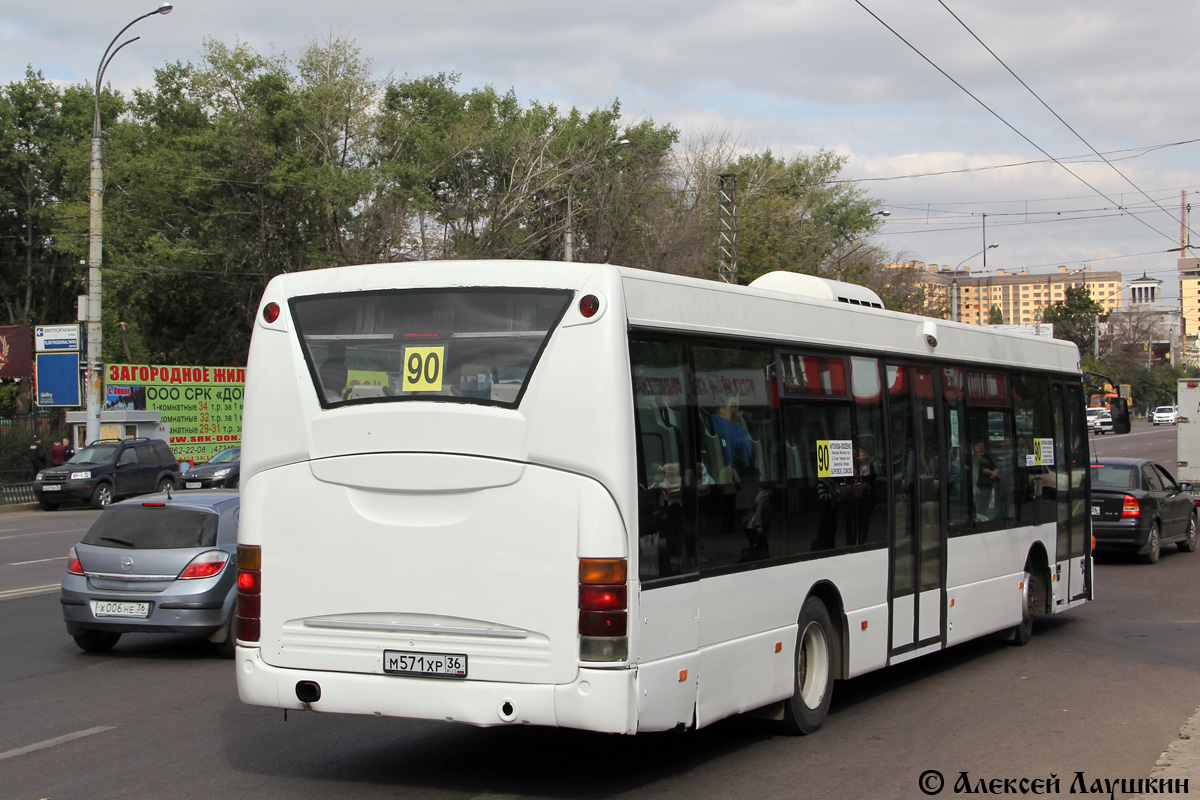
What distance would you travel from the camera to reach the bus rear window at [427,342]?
19.3 ft

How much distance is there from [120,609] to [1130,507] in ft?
47.4

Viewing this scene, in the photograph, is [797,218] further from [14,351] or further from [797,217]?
[14,351]

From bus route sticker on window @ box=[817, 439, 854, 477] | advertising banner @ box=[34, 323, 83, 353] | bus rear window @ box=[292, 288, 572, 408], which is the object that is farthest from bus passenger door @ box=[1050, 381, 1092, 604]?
advertising banner @ box=[34, 323, 83, 353]

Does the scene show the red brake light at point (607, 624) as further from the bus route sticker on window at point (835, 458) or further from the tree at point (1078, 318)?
the tree at point (1078, 318)

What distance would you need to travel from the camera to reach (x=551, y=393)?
575cm

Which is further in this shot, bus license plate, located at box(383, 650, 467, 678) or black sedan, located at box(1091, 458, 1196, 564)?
black sedan, located at box(1091, 458, 1196, 564)

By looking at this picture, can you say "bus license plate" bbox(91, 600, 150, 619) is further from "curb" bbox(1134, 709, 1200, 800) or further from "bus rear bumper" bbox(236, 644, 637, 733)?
"curb" bbox(1134, 709, 1200, 800)

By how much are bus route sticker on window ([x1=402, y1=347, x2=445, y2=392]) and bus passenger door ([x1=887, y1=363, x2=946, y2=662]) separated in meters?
4.11

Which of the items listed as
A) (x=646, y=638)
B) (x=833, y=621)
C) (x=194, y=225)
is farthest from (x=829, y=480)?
(x=194, y=225)

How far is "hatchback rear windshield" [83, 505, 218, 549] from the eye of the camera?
10.4 metres

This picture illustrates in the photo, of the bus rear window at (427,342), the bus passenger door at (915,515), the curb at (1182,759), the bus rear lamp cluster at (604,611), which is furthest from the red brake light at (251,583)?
the curb at (1182,759)

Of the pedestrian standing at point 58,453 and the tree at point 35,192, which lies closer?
the pedestrian standing at point 58,453

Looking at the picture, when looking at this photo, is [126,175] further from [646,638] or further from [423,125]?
[646,638]

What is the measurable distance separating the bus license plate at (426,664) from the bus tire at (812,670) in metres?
2.44
